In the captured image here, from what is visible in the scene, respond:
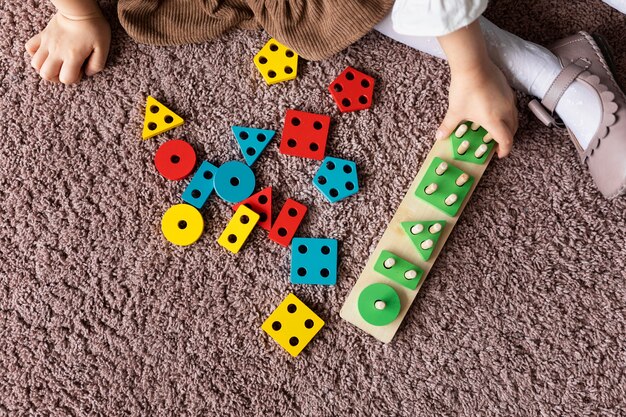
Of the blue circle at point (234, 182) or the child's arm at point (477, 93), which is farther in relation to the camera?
the blue circle at point (234, 182)

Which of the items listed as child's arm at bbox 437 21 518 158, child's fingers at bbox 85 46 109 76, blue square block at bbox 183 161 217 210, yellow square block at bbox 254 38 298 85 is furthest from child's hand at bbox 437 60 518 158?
child's fingers at bbox 85 46 109 76

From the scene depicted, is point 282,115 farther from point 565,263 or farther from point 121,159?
point 565,263

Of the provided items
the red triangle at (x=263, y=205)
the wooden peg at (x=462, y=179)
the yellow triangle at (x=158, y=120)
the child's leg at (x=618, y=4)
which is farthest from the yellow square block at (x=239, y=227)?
the child's leg at (x=618, y=4)

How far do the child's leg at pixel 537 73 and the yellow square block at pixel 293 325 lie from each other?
390 millimetres

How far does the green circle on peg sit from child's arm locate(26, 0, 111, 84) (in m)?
0.48

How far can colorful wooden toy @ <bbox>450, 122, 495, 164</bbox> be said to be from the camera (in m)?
0.75

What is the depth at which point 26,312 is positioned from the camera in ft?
2.51

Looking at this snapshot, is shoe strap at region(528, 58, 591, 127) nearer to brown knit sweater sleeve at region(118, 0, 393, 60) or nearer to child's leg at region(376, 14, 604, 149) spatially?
child's leg at region(376, 14, 604, 149)

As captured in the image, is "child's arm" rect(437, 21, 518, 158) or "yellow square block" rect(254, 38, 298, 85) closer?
"child's arm" rect(437, 21, 518, 158)

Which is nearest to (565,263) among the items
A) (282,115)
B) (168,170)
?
(282,115)

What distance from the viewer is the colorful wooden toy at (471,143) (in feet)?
2.46

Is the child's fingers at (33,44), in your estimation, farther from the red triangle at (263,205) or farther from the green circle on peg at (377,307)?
the green circle on peg at (377,307)

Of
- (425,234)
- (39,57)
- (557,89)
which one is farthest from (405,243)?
(39,57)

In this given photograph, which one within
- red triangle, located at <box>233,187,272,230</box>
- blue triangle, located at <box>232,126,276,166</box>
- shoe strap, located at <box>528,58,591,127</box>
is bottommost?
red triangle, located at <box>233,187,272,230</box>
